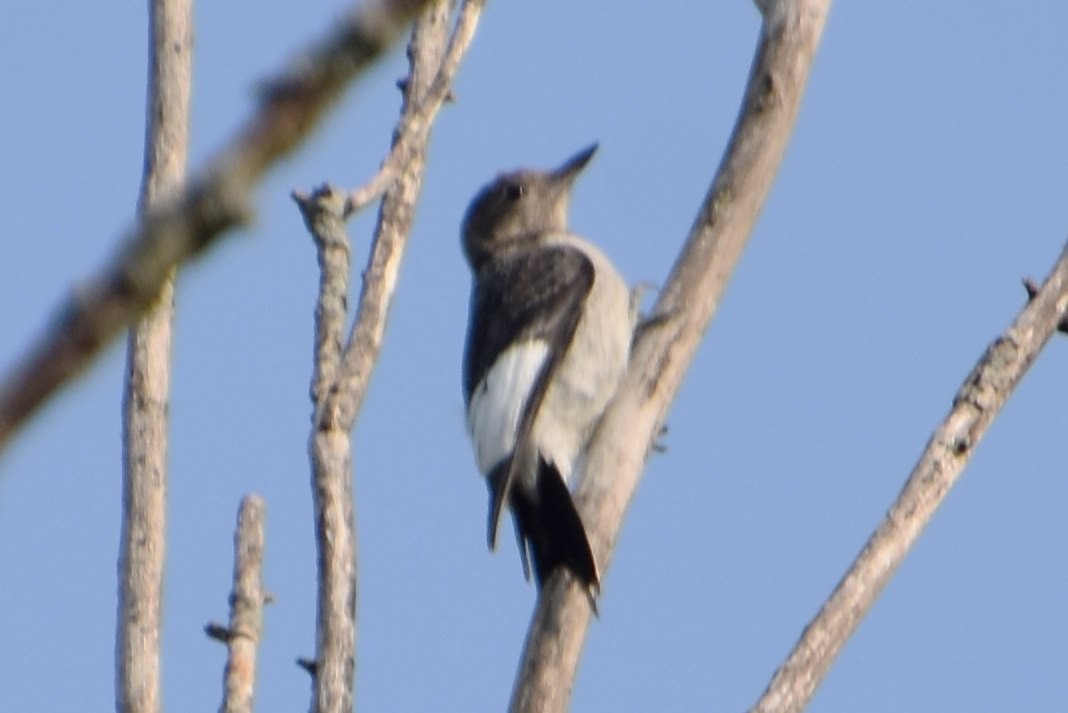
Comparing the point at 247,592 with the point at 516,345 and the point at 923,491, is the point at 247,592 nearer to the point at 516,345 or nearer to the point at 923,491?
the point at 923,491

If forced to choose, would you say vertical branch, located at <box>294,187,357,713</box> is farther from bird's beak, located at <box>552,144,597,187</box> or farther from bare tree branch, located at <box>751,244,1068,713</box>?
bird's beak, located at <box>552,144,597,187</box>

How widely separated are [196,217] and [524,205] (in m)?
6.92

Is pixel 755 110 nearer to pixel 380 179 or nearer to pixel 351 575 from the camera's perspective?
pixel 380 179

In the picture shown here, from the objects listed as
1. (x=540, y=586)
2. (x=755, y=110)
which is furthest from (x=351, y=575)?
(x=755, y=110)

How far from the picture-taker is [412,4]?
1.86ft

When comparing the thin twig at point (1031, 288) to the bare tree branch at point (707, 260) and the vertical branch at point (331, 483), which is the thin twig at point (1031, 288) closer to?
the bare tree branch at point (707, 260)

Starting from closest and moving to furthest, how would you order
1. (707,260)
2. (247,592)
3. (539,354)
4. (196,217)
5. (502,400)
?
(196,217)
(247,592)
(707,260)
(502,400)
(539,354)

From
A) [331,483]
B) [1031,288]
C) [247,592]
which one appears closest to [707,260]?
[1031,288]

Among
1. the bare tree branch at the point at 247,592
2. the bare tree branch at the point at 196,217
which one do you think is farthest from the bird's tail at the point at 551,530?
the bare tree branch at the point at 196,217

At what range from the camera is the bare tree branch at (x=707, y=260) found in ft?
14.6

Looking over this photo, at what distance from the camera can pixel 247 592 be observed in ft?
10.4

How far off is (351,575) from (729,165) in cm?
194

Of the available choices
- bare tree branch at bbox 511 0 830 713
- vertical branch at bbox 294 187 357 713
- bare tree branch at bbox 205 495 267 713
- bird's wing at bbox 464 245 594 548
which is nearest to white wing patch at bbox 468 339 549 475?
bird's wing at bbox 464 245 594 548

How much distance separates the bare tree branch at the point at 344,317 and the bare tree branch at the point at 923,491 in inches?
33.2
